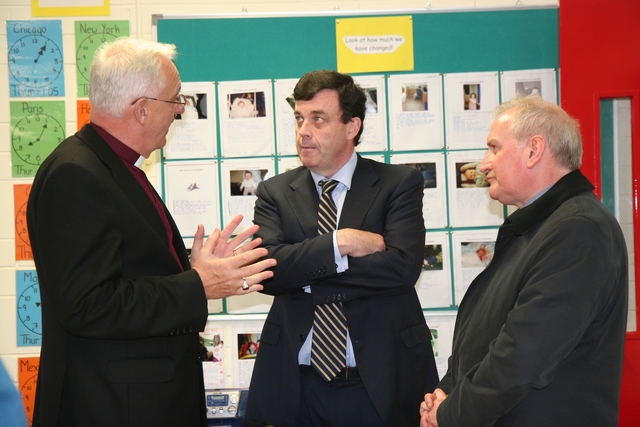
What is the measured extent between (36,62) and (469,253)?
269 centimetres

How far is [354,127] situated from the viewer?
2814 mm

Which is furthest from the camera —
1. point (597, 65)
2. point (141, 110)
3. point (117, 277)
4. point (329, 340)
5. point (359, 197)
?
point (597, 65)

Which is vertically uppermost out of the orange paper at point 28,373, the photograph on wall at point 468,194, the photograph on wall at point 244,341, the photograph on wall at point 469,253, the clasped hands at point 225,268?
the photograph on wall at point 468,194

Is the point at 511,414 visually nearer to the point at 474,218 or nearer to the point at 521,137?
the point at 521,137

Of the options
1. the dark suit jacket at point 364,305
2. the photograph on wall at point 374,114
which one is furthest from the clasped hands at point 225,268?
the photograph on wall at point 374,114

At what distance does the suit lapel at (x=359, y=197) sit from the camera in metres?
2.61

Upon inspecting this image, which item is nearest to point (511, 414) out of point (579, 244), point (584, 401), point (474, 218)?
point (584, 401)

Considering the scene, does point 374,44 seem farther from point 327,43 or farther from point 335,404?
point 335,404

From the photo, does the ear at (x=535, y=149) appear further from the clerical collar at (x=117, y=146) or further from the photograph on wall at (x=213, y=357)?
the photograph on wall at (x=213, y=357)

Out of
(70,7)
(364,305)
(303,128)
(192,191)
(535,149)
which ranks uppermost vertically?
(70,7)

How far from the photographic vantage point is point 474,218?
12.0 feet

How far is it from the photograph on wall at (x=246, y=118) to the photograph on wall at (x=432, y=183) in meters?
0.75

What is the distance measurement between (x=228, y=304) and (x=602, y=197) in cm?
219

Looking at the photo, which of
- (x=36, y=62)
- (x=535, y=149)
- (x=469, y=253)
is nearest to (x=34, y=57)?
(x=36, y=62)
